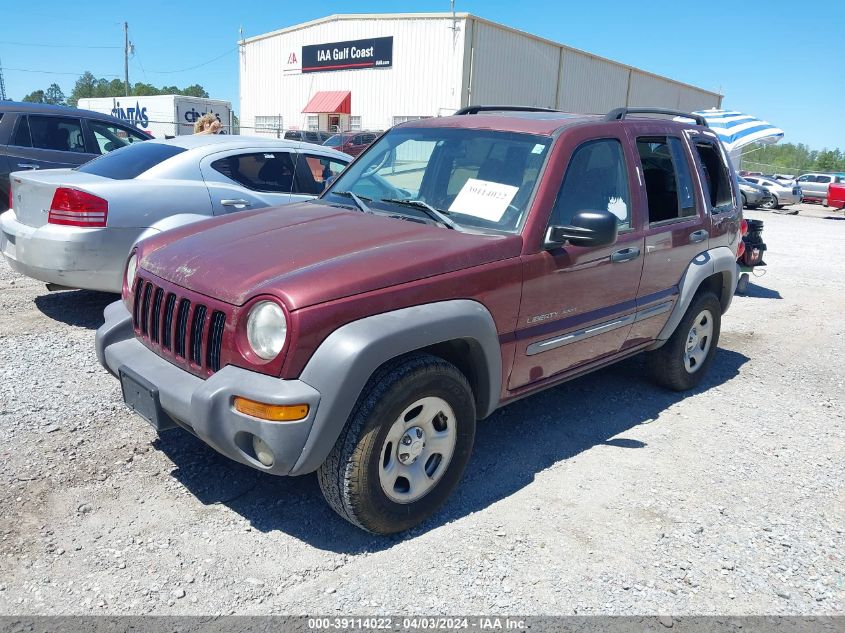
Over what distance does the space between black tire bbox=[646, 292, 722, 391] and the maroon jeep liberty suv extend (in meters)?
0.24

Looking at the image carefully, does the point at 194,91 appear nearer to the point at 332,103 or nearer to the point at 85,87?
the point at 85,87

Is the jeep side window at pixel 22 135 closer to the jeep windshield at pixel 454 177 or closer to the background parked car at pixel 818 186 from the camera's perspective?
the jeep windshield at pixel 454 177

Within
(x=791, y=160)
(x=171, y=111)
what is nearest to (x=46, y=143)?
(x=171, y=111)

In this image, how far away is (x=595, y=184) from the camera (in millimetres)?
3953

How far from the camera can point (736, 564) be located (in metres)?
3.10

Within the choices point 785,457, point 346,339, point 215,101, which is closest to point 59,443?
point 346,339

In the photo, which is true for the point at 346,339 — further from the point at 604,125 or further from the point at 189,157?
the point at 189,157

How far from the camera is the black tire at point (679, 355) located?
16.2 ft

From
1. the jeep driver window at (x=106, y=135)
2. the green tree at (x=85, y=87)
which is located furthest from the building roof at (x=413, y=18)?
the green tree at (x=85, y=87)

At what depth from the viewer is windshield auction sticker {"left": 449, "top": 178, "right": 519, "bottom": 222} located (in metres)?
3.60

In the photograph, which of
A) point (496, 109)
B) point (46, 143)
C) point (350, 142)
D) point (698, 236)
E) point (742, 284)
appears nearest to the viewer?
point (698, 236)

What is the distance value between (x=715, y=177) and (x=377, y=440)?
3.73 metres

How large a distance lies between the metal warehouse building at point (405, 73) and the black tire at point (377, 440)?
26984mm

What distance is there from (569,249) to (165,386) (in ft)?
6.96
